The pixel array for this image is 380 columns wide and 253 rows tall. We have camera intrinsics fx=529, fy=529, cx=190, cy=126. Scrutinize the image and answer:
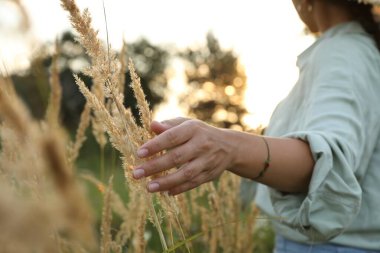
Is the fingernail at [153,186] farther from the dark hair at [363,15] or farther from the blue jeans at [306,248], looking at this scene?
the dark hair at [363,15]

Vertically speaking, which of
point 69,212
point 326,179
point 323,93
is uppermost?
point 69,212

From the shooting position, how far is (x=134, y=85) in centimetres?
89

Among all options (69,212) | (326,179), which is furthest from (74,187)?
(326,179)

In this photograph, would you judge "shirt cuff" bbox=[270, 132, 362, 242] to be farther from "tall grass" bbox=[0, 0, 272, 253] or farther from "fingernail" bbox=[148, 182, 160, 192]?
"fingernail" bbox=[148, 182, 160, 192]

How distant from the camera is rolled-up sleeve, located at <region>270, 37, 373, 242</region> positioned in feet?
3.69

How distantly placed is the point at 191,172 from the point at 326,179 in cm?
39

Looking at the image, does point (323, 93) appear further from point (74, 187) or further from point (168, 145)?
point (74, 187)

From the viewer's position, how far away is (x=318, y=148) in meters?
1.09

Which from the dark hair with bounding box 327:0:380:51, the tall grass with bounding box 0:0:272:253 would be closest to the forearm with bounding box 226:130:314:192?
the tall grass with bounding box 0:0:272:253

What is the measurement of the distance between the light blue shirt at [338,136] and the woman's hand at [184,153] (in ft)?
0.75

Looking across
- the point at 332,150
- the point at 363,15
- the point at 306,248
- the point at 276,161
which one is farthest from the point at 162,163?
the point at 363,15

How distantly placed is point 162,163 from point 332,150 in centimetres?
46

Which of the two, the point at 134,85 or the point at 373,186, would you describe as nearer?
the point at 134,85

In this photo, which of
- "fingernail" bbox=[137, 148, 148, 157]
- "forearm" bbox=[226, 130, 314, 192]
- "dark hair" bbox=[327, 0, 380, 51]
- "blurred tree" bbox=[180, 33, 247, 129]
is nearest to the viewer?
"fingernail" bbox=[137, 148, 148, 157]
